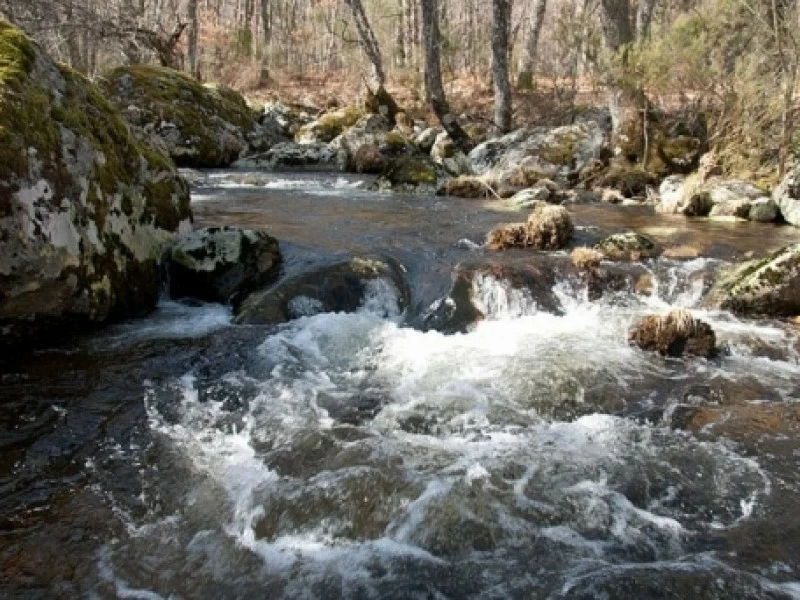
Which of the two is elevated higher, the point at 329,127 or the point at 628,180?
the point at 329,127

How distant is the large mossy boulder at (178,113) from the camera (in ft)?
56.5

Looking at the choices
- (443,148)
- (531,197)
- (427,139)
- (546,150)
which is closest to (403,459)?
(531,197)

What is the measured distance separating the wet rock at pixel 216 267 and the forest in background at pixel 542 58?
9.55 metres

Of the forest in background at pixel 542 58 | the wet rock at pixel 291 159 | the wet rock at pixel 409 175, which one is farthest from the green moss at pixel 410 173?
the forest in background at pixel 542 58

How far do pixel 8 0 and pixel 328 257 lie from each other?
11.7 metres

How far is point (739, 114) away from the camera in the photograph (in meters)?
12.9

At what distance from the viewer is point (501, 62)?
18641 mm

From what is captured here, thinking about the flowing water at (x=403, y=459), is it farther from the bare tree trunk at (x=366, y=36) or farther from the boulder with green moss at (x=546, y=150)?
the bare tree trunk at (x=366, y=36)

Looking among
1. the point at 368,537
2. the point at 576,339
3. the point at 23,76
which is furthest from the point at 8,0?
the point at 368,537

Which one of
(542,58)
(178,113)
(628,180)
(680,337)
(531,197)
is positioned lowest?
(680,337)

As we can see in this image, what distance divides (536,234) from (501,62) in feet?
37.3

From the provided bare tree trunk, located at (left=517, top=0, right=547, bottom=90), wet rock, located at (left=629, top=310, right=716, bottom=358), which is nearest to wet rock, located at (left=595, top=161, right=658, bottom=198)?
wet rock, located at (left=629, top=310, right=716, bottom=358)

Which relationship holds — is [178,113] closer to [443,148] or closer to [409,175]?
[443,148]

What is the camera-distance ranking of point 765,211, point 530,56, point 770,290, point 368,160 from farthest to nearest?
point 530,56 < point 368,160 < point 765,211 < point 770,290
